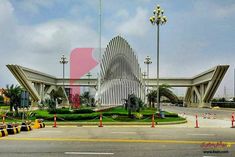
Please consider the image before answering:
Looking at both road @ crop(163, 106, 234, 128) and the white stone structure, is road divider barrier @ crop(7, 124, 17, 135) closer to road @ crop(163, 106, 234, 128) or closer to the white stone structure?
road @ crop(163, 106, 234, 128)

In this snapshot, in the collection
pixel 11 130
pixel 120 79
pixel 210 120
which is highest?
pixel 120 79

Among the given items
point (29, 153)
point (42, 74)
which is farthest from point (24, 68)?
point (29, 153)

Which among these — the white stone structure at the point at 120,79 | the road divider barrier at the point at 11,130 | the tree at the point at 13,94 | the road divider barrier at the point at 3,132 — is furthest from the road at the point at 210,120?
the white stone structure at the point at 120,79

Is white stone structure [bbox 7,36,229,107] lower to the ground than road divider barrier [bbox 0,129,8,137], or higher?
higher

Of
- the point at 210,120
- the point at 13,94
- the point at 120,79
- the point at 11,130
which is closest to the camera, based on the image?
the point at 11,130

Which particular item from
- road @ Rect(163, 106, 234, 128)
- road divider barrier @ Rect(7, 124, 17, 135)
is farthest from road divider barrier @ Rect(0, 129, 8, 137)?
road @ Rect(163, 106, 234, 128)

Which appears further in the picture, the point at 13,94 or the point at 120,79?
the point at 120,79

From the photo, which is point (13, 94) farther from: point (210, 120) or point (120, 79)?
point (120, 79)

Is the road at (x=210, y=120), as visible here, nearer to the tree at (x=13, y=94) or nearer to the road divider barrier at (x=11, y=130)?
the road divider barrier at (x=11, y=130)

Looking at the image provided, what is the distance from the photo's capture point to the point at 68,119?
3073 centimetres

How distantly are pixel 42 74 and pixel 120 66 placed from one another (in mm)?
26244

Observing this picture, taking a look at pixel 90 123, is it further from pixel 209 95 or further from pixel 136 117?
pixel 209 95

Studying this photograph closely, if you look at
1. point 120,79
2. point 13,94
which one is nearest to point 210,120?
point 13,94

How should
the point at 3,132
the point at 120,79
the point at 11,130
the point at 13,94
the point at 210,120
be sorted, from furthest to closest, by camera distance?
the point at 120,79 < the point at 13,94 < the point at 210,120 < the point at 11,130 < the point at 3,132
